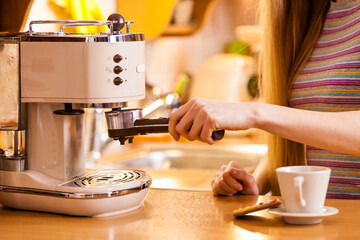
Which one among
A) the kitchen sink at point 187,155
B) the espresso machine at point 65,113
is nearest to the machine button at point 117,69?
the espresso machine at point 65,113

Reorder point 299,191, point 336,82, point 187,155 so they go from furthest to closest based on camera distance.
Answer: point 187,155, point 336,82, point 299,191

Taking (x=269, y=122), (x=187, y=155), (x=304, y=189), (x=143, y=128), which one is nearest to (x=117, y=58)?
(x=143, y=128)

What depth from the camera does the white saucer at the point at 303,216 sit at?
1.01 metres

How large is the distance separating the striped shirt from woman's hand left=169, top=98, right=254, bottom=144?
40 cm

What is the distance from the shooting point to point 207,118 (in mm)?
1045

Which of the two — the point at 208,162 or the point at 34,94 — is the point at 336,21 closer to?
the point at 34,94

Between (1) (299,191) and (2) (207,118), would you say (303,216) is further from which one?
(2) (207,118)

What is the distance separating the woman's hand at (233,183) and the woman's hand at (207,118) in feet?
0.72

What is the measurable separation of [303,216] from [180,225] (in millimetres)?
194

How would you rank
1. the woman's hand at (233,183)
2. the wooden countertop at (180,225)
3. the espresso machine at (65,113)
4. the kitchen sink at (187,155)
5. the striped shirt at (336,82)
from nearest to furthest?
the wooden countertop at (180,225) → the espresso machine at (65,113) → the woman's hand at (233,183) → the striped shirt at (336,82) → the kitchen sink at (187,155)

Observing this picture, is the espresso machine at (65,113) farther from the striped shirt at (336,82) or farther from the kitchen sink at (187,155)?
the kitchen sink at (187,155)

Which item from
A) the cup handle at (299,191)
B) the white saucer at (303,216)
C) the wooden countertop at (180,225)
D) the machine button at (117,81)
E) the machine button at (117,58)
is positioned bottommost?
the wooden countertop at (180,225)

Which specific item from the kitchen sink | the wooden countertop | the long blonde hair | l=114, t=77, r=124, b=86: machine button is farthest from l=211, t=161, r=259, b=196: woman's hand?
the kitchen sink

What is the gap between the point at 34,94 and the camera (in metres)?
1.13
